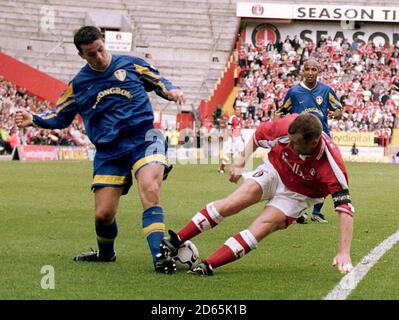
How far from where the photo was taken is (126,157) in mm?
9031

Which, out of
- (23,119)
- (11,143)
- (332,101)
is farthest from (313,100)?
(11,143)

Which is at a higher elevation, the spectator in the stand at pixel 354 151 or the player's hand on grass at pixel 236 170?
the player's hand on grass at pixel 236 170

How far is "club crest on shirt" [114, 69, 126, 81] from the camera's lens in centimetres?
906

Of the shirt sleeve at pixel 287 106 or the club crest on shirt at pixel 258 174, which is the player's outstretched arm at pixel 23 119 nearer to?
the club crest on shirt at pixel 258 174

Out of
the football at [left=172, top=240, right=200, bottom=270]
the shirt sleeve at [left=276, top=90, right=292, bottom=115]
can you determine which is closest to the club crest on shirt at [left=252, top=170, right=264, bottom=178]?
the football at [left=172, top=240, right=200, bottom=270]

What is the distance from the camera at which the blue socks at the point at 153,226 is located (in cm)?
866

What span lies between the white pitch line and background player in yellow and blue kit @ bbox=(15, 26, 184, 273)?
1.83m

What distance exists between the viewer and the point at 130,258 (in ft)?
31.7

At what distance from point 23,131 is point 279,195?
29.8 metres

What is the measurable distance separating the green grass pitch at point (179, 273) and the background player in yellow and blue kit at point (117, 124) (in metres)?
0.64

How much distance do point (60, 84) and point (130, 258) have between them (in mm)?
34995

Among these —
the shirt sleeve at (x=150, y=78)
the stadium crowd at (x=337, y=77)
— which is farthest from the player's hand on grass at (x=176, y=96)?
the stadium crowd at (x=337, y=77)
